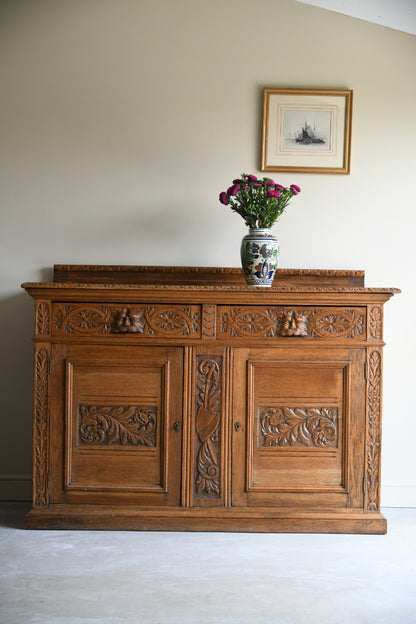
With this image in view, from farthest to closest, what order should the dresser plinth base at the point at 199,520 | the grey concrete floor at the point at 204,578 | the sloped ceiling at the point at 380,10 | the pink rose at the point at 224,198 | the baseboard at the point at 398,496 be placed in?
1. the baseboard at the point at 398,496
2. the sloped ceiling at the point at 380,10
3. the pink rose at the point at 224,198
4. the dresser plinth base at the point at 199,520
5. the grey concrete floor at the point at 204,578

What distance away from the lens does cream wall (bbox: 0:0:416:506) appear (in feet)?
9.81

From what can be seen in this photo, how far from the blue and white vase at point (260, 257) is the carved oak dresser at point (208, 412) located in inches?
6.4

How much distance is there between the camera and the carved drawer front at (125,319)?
2.46 metres

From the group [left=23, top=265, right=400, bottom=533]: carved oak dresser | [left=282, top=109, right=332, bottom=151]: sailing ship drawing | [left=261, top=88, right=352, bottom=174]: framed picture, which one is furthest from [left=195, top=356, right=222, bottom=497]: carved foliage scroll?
[left=282, top=109, right=332, bottom=151]: sailing ship drawing

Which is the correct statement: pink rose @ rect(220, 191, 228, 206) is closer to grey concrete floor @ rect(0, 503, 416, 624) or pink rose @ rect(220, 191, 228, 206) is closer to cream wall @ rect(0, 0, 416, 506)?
cream wall @ rect(0, 0, 416, 506)

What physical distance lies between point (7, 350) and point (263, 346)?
141 cm

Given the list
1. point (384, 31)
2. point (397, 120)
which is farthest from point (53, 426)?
point (384, 31)

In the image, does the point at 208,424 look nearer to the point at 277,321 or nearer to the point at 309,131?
the point at 277,321

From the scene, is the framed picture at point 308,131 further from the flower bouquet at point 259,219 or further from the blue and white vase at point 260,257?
the blue and white vase at point 260,257

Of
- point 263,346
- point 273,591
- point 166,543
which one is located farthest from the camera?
point 263,346

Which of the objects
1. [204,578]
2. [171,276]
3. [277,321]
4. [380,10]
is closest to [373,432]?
[277,321]

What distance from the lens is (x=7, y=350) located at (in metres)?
3.00

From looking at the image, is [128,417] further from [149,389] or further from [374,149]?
[374,149]

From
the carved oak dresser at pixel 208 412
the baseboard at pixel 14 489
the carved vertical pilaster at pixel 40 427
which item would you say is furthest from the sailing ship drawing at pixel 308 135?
the baseboard at pixel 14 489
